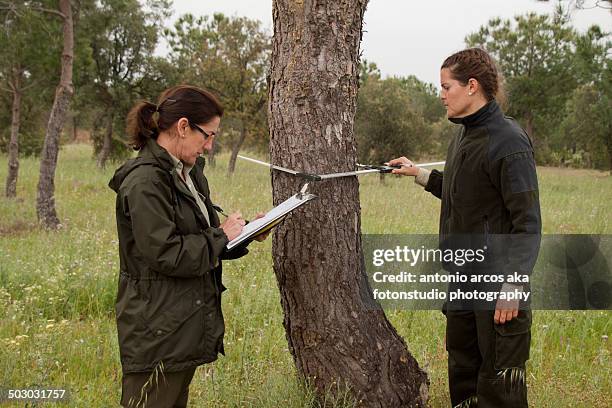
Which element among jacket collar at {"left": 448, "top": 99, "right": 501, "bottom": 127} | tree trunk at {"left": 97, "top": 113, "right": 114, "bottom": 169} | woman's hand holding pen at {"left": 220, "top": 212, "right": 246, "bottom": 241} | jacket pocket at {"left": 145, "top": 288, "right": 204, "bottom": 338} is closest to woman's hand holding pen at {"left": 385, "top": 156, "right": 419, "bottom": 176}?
jacket collar at {"left": 448, "top": 99, "right": 501, "bottom": 127}

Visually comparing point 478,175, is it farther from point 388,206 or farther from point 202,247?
point 388,206

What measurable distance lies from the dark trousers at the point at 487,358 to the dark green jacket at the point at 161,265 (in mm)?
1350

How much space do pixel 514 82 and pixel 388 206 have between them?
1684 centimetres

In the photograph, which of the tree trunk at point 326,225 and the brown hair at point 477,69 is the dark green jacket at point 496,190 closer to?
the brown hair at point 477,69

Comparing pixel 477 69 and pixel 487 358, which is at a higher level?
pixel 477 69

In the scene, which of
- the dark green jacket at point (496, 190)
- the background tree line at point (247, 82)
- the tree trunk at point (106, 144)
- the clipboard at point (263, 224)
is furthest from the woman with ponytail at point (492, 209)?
the tree trunk at point (106, 144)

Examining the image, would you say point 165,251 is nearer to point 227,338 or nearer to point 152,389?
point 152,389

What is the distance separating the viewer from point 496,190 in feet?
8.63

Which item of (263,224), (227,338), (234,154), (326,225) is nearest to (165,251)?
(263,224)

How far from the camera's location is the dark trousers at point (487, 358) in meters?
2.65

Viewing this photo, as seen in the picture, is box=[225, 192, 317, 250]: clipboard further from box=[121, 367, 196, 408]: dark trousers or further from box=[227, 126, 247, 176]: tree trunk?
box=[227, 126, 247, 176]: tree trunk

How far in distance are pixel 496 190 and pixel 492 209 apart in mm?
94

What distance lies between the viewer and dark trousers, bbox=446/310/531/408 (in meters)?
2.65

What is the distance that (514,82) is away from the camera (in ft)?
80.1
